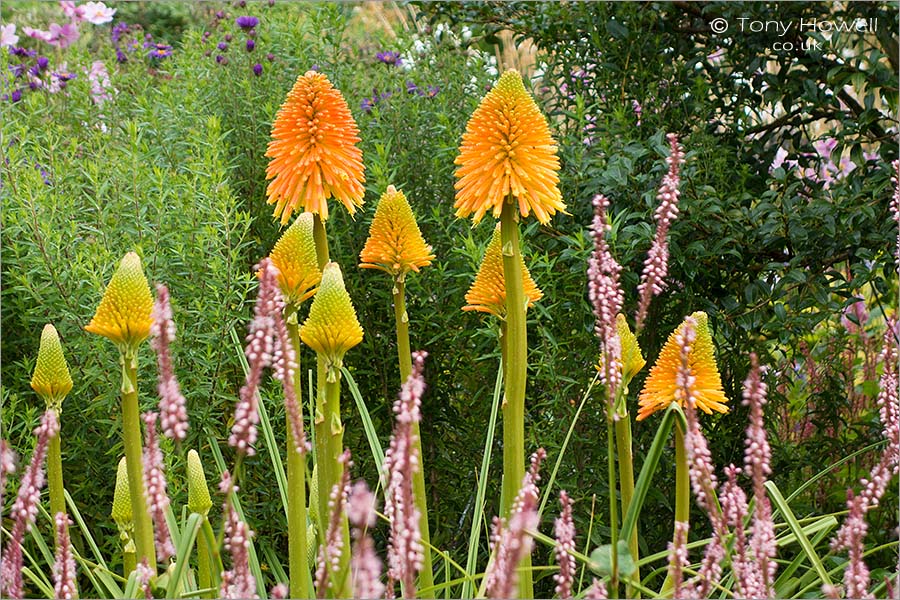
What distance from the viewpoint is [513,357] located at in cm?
204

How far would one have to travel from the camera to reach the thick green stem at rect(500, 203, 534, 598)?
6.62 ft

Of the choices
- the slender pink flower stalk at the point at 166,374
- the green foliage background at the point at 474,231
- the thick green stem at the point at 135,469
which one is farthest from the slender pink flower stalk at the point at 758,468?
the green foliage background at the point at 474,231

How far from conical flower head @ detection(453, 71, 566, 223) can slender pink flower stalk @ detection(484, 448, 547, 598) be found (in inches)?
23.1

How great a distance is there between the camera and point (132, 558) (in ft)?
7.72

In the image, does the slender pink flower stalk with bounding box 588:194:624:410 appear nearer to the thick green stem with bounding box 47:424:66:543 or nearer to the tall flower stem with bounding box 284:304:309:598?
the tall flower stem with bounding box 284:304:309:598

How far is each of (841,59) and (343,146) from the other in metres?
2.17

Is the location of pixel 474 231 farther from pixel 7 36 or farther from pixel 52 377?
pixel 7 36

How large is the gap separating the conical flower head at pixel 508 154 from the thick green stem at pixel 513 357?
0.04 metres

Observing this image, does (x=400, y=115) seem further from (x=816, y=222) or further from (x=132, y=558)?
(x=132, y=558)

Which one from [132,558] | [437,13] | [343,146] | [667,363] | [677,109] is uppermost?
[437,13]

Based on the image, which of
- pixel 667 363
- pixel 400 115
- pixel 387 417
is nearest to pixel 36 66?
pixel 400 115

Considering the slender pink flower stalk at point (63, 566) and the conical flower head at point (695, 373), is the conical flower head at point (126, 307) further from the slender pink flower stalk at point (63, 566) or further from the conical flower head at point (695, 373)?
the conical flower head at point (695, 373)

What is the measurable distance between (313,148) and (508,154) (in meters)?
0.44

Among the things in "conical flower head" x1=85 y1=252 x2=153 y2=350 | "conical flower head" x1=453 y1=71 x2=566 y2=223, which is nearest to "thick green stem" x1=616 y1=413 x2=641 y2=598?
"conical flower head" x1=453 y1=71 x2=566 y2=223
